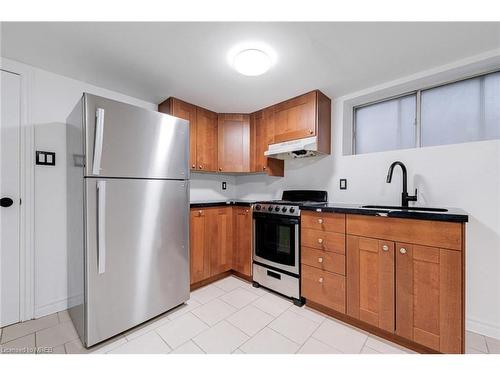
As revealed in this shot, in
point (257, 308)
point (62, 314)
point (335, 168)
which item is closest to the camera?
point (62, 314)

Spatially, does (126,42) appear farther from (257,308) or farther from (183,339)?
(257,308)

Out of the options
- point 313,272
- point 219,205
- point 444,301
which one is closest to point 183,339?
point 313,272

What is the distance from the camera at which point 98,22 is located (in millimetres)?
1213

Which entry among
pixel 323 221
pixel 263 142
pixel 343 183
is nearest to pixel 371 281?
pixel 323 221

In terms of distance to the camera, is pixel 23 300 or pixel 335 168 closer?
pixel 23 300

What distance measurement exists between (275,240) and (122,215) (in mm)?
1429

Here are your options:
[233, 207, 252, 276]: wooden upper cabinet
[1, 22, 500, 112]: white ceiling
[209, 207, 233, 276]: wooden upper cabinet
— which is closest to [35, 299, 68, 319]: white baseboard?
[209, 207, 233, 276]: wooden upper cabinet

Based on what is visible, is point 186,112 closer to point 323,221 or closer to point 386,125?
point 323,221

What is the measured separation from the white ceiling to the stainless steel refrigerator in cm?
42

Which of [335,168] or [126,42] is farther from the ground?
[126,42]

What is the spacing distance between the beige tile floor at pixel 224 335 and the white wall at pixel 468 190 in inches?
11.7

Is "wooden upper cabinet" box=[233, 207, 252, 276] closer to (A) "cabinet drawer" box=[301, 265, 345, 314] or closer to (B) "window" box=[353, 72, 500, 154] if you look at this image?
(A) "cabinet drawer" box=[301, 265, 345, 314]
